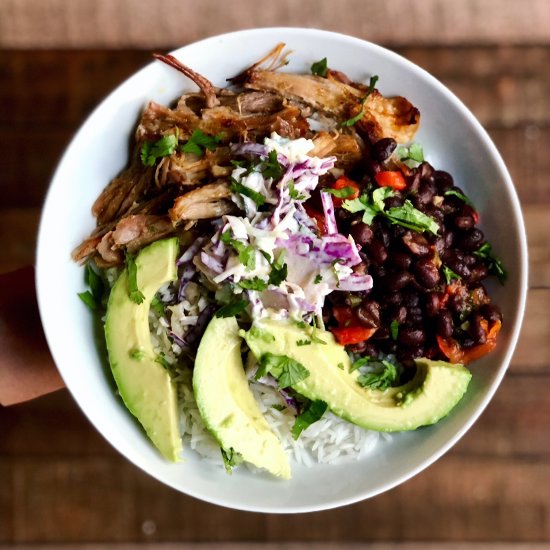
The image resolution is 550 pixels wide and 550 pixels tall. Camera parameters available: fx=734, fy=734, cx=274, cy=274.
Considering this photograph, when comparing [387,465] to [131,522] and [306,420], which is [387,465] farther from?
[131,522]

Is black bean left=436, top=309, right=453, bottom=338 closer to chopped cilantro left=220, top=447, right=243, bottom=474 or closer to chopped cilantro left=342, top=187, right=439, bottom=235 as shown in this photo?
chopped cilantro left=342, top=187, right=439, bottom=235

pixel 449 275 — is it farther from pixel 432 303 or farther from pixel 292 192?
pixel 292 192

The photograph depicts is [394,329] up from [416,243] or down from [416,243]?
down

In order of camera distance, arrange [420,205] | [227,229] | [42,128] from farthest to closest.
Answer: [42,128], [420,205], [227,229]

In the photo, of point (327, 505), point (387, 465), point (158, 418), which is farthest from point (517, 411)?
point (158, 418)

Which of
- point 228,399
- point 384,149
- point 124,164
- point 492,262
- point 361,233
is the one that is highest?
point 384,149

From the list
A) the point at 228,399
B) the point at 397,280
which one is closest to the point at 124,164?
the point at 228,399
